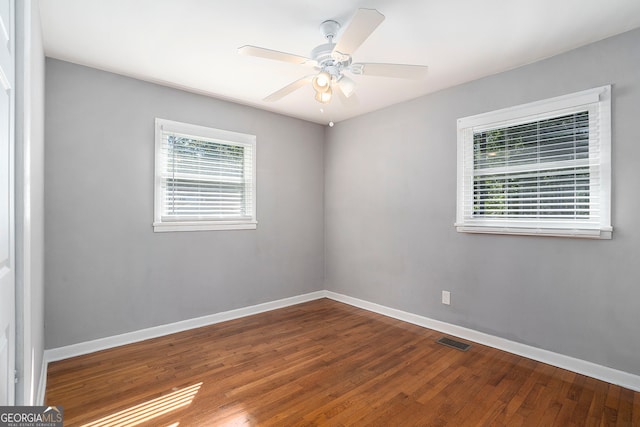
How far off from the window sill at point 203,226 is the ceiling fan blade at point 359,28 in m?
2.39

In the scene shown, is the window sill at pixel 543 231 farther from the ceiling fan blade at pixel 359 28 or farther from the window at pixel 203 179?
the window at pixel 203 179

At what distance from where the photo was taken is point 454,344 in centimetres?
311

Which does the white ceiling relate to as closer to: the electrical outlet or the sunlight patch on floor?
the electrical outlet

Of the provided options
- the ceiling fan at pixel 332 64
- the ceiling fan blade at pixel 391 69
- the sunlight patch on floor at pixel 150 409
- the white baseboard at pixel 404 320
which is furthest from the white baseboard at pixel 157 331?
the ceiling fan blade at pixel 391 69

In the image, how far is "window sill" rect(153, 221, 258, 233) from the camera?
3.31m

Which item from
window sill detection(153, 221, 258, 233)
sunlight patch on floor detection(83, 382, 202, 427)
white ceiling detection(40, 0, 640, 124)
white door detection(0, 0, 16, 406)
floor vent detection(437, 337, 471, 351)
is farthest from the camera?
window sill detection(153, 221, 258, 233)

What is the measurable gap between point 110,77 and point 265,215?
213 centimetres

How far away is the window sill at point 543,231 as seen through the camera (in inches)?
96.8

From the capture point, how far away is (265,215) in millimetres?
4164

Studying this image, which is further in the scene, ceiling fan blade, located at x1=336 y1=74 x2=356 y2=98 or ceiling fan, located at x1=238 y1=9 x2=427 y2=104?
ceiling fan blade, located at x1=336 y1=74 x2=356 y2=98

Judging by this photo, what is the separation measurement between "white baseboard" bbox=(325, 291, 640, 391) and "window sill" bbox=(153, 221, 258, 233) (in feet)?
6.26

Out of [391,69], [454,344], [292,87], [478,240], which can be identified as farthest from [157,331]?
[478,240]

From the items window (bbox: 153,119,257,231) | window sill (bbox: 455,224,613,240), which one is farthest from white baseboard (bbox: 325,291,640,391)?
window (bbox: 153,119,257,231)

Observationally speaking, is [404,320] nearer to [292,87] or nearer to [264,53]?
[292,87]
